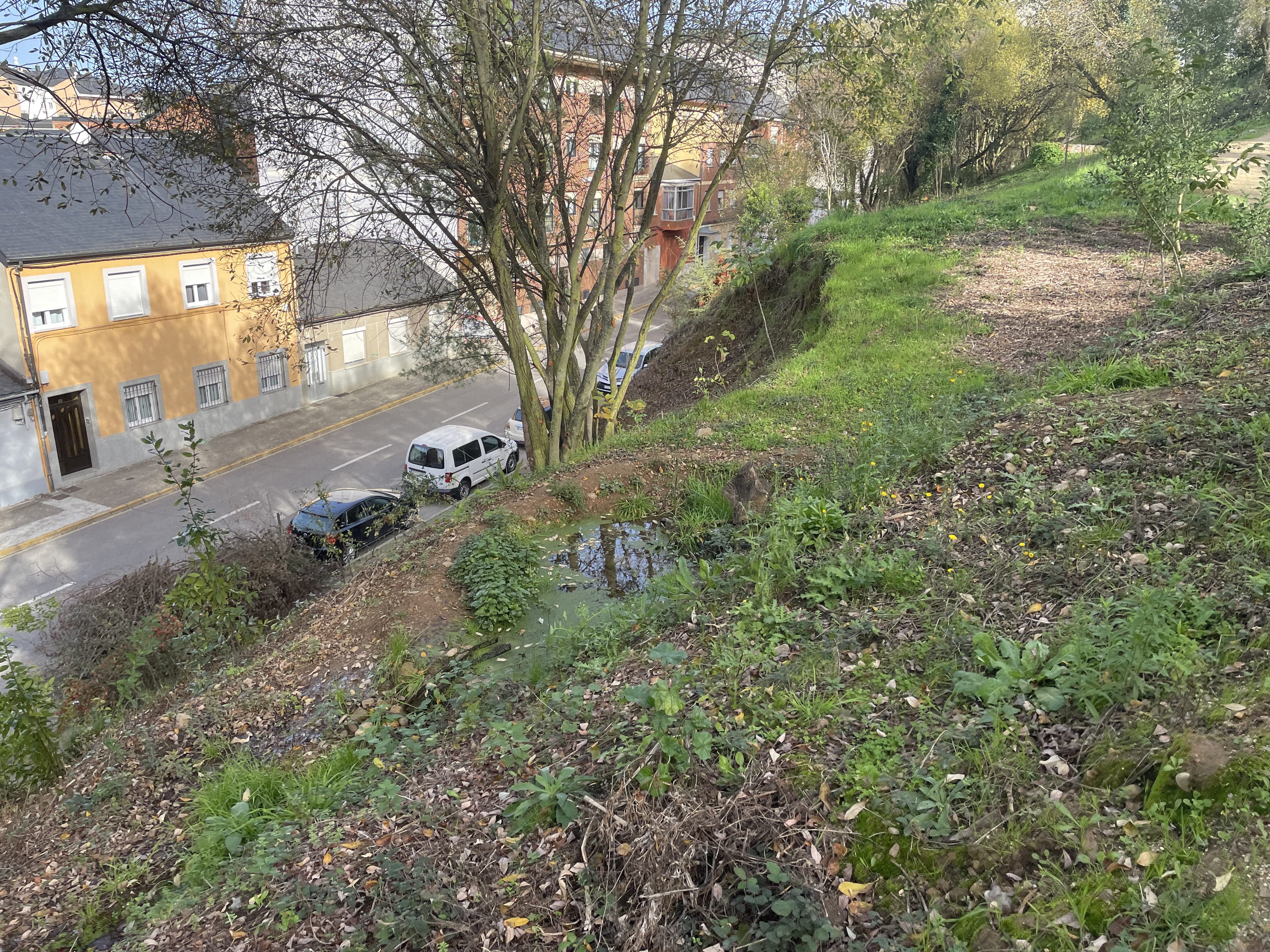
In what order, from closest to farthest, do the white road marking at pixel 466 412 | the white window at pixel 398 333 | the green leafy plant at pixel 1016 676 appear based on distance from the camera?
the green leafy plant at pixel 1016 676
the white road marking at pixel 466 412
the white window at pixel 398 333

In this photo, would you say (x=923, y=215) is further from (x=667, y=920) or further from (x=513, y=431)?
(x=667, y=920)

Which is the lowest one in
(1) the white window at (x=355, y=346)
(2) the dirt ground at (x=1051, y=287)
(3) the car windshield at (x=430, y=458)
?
(3) the car windshield at (x=430, y=458)

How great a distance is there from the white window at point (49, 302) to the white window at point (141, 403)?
7.08 feet

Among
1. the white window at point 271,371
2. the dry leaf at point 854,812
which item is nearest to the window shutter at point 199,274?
the white window at point 271,371

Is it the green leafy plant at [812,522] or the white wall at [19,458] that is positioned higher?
the green leafy plant at [812,522]

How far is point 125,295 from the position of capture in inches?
794

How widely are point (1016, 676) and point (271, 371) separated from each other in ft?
78.1

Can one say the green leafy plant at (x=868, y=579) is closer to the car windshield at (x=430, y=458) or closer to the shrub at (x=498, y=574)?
the shrub at (x=498, y=574)

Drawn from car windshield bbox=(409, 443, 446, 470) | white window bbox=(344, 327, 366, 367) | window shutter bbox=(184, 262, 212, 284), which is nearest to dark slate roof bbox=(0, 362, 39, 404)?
window shutter bbox=(184, 262, 212, 284)

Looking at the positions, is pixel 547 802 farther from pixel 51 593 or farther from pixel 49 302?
pixel 49 302

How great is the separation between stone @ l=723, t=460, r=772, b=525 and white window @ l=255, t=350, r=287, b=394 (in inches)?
726

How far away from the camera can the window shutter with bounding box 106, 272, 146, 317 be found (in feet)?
64.9

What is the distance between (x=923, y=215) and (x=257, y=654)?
1813 cm

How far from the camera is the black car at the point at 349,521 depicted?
13359 millimetres
